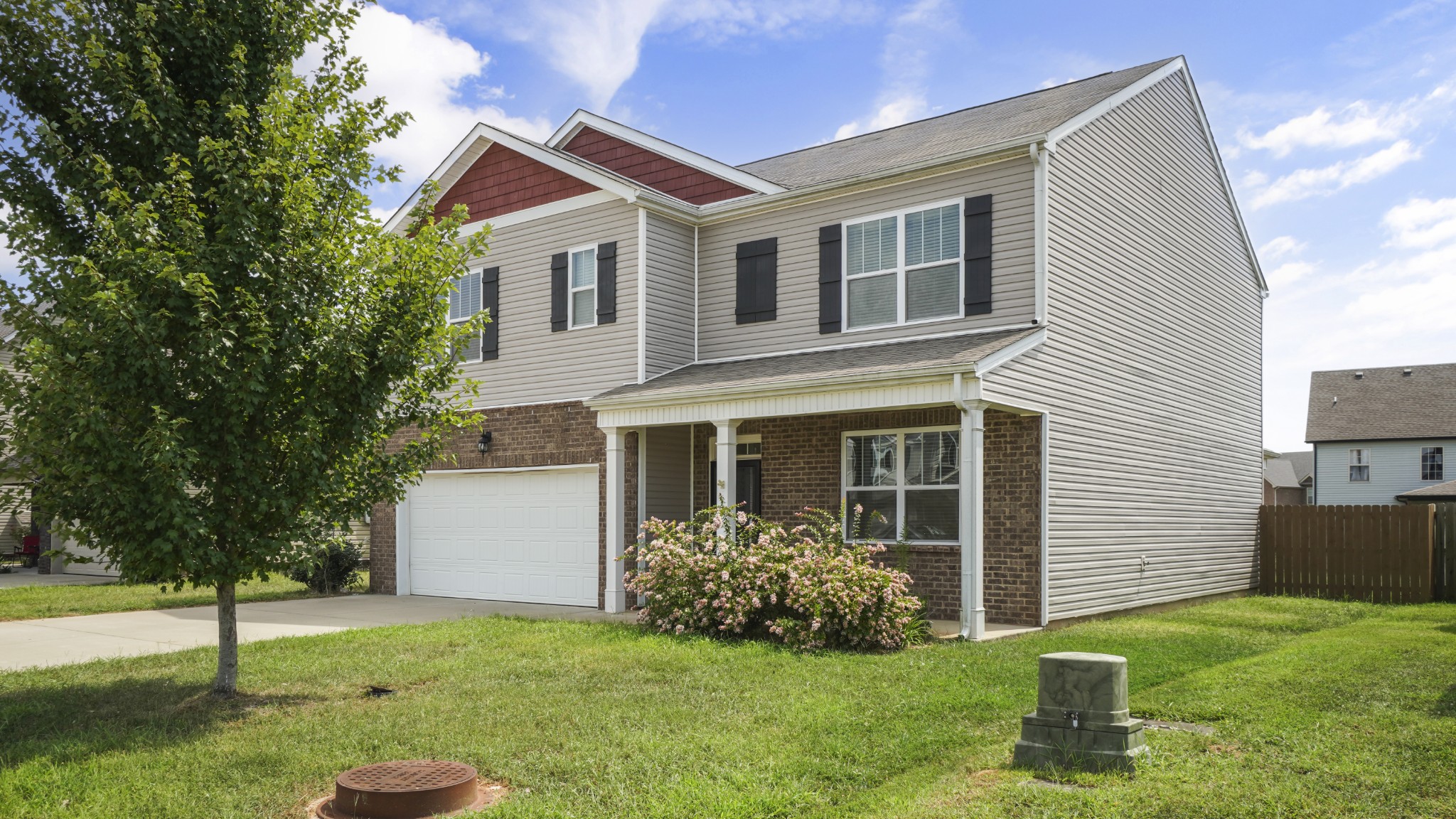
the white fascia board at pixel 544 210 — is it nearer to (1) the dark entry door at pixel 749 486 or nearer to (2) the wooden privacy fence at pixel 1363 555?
(1) the dark entry door at pixel 749 486

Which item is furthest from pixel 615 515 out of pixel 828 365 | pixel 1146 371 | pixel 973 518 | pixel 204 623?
pixel 1146 371

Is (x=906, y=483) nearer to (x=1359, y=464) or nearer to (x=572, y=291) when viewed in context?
(x=572, y=291)

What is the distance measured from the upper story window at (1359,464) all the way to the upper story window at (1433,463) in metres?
1.61

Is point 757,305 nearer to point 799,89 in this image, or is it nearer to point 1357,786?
point 799,89

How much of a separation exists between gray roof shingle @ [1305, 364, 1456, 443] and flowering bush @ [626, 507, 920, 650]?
3155 centimetres

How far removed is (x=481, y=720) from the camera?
733cm

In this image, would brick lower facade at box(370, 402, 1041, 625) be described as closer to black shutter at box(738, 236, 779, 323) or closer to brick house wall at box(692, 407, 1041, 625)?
brick house wall at box(692, 407, 1041, 625)

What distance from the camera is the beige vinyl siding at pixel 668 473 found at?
15.1 meters

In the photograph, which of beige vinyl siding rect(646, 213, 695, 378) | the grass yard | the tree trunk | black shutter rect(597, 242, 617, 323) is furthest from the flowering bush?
the grass yard

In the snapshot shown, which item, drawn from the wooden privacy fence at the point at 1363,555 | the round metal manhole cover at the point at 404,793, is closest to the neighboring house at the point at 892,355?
the wooden privacy fence at the point at 1363,555

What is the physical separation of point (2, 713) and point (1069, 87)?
51.4 ft

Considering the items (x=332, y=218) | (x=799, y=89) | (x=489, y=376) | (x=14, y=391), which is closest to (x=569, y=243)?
(x=489, y=376)

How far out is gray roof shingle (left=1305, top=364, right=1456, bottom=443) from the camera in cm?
3569

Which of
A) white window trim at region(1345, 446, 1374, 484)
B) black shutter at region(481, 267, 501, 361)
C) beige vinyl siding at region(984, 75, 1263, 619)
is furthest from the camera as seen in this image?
white window trim at region(1345, 446, 1374, 484)
